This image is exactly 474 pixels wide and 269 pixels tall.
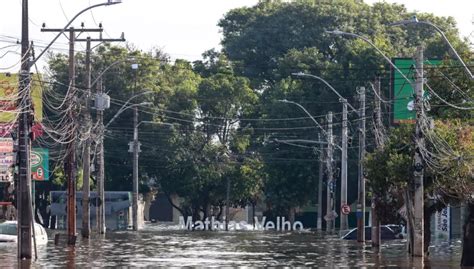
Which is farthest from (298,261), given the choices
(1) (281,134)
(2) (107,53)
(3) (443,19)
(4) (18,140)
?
(3) (443,19)

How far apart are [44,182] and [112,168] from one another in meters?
5.50

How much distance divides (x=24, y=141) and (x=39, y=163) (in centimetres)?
3784

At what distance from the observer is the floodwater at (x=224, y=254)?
41.0 metres

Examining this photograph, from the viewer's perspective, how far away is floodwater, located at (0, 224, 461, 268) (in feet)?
134

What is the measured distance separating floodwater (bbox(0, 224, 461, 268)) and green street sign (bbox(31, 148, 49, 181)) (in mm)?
15639

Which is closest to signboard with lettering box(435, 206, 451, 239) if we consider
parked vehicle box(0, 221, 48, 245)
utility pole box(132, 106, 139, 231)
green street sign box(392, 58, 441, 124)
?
green street sign box(392, 58, 441, 124)

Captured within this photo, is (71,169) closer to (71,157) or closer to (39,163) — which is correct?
(71,157)

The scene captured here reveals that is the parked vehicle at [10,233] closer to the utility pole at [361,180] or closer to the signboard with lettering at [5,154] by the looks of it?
the signboard with lettering at [5,154]

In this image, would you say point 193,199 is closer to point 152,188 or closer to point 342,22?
point 152,188

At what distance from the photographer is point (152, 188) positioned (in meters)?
102

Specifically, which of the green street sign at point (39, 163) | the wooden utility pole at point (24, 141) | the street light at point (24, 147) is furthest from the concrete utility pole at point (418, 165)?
the green street sign at point (39, 163)

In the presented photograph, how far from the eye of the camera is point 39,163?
76375 millimetres

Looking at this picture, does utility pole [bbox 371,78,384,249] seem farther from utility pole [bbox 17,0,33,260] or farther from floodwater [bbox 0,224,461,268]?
utility pole [bbox 17,0,33,260]

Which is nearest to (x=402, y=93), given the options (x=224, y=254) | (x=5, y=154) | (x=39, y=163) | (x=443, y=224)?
(x=224, y=254)
